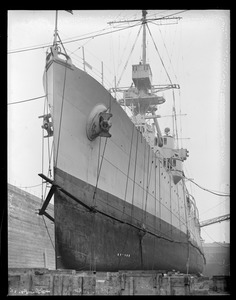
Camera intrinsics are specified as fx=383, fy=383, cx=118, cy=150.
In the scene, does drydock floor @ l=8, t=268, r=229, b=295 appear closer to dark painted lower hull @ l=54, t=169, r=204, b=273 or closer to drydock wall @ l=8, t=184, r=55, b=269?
dark painted lower hull @ l=54, t=169, r=204, b=273

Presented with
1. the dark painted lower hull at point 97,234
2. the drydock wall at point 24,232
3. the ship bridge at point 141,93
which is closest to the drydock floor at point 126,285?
the dark painted lower hull at point 97,234

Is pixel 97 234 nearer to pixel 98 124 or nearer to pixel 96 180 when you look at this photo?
pixel 96 180

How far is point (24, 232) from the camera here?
16656mm

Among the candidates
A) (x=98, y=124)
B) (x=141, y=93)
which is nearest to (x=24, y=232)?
(x=98, y=124)

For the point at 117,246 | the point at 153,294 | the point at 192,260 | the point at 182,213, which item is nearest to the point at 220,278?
the point at 153,294

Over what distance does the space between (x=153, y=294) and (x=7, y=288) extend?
242 cm

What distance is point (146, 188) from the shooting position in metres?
15.3

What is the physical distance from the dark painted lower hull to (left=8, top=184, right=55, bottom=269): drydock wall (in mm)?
3526

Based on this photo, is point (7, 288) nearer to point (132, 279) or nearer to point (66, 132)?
point (132, 279)

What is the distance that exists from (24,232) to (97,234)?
6.68 metres

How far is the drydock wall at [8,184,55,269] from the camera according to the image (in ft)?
50.6

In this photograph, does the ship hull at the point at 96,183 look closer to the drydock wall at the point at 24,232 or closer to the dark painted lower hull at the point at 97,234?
the dark painted lower hull at the point at 97,234

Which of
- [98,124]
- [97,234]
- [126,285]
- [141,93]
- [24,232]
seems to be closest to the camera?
[126,285]

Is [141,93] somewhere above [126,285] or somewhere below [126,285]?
above
